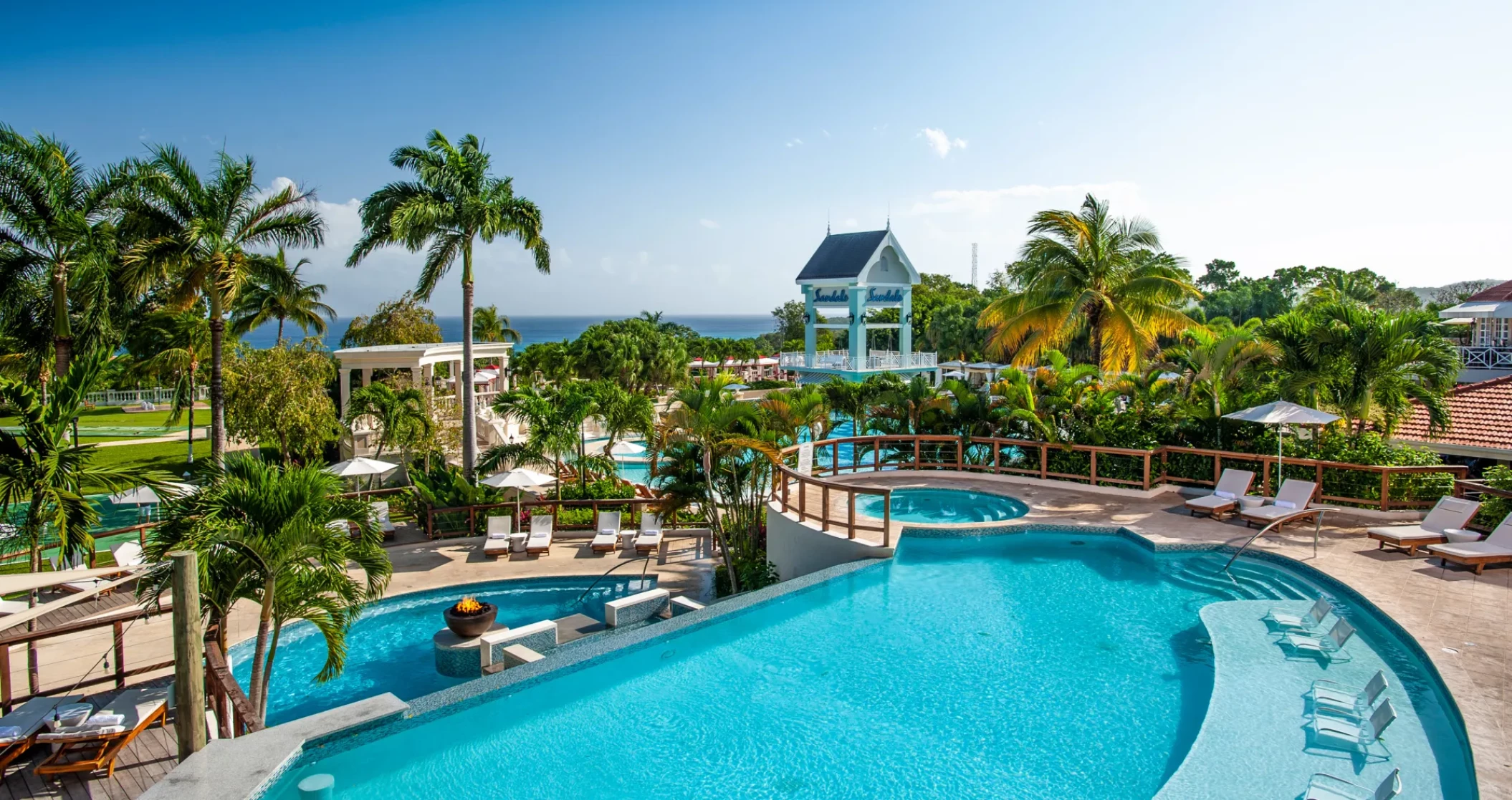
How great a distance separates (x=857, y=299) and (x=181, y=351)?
86.6ft

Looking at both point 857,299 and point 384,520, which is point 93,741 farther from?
point 857,299

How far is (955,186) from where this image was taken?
2680 centimetres

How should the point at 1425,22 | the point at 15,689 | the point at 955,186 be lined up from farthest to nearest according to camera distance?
the point at 955,186, the point at 1425,22, the point at 15,689

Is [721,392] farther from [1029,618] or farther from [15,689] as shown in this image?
[15,689]

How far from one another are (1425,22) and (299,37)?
21.7m

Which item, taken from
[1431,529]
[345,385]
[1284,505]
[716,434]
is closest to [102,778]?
[716,434]

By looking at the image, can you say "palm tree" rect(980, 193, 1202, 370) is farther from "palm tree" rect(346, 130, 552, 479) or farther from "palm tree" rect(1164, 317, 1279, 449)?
"palm tree" rect(346, 130, 552, 479)

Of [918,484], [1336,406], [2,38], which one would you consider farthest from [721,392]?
[2,38]

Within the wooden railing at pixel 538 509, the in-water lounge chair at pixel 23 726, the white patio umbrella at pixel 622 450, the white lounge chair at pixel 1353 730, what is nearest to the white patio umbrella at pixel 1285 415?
the white lounge chair at pixel 1353 730

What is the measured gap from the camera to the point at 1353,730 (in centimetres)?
620

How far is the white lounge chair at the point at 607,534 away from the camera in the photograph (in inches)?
539

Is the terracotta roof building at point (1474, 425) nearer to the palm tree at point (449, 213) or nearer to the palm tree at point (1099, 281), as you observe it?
the palm tree at point (1099, 281)

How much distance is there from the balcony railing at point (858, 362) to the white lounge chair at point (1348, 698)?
30310 mm

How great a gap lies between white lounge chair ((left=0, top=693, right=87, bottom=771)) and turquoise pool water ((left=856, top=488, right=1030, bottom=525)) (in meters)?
10.9
